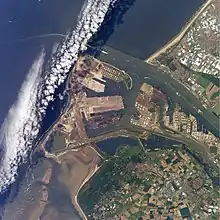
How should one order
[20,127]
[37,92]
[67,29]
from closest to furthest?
[67,29]
[37,92]
[20,127]

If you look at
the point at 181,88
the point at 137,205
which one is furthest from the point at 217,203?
the point at 181,88

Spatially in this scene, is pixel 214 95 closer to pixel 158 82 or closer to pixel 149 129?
pixel 158 82

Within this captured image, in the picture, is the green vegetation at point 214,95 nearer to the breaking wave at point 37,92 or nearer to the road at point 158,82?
the road at point 158,82

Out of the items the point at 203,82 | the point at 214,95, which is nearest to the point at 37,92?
the point at 203,82

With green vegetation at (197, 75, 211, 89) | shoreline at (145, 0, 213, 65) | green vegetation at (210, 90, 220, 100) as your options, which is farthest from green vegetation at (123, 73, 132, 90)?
green vegetation at (210, 90, 220, 100)

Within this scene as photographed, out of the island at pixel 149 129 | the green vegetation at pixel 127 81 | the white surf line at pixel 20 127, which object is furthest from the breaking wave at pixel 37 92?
the green vegetation at pixel 127 81
